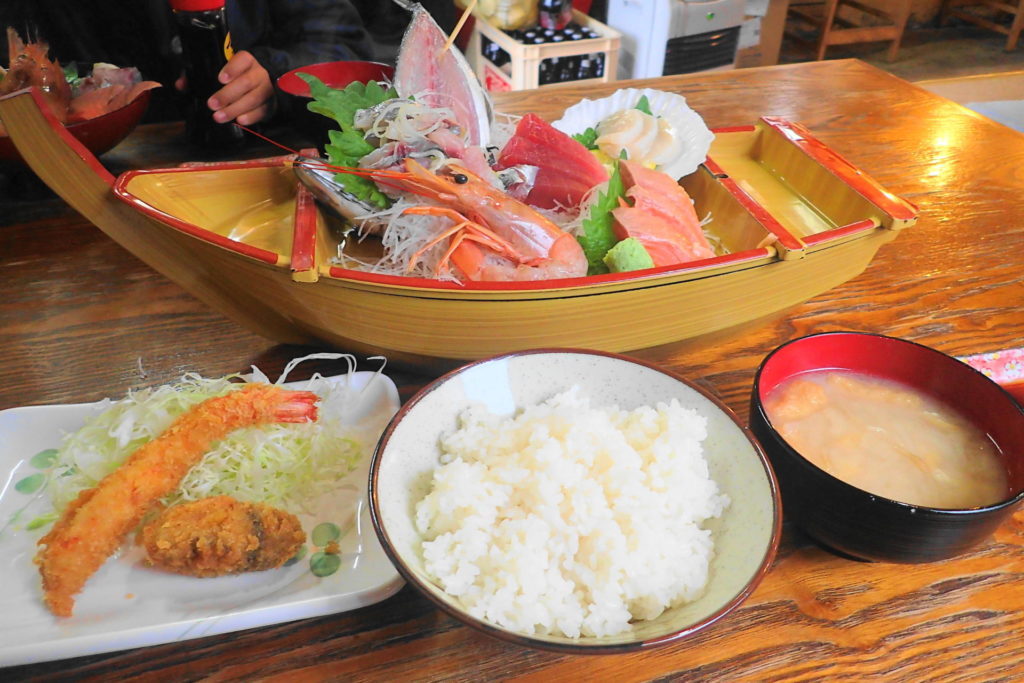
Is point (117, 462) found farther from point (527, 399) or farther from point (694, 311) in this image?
point (694, 311)

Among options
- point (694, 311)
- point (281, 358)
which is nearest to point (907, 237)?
point (694, 311)

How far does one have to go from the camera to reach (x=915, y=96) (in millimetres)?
2289

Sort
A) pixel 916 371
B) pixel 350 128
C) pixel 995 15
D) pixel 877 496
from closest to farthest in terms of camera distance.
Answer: pixel 877 496 → pixel 916 371 → pixel 350 128 → pixel 995 15

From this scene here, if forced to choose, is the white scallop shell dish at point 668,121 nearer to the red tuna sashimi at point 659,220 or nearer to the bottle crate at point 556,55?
the red tuna sashimi at point 659,220

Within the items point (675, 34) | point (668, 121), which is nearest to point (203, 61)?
point (668, 121)

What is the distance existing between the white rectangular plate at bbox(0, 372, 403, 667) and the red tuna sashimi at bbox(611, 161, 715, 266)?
0.63m

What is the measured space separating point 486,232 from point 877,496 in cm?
73

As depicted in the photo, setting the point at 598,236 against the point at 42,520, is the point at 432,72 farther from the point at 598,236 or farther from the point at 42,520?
the point at 42,520

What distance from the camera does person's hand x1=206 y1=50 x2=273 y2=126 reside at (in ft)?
6.01

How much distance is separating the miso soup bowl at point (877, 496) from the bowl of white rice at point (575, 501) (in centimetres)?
7

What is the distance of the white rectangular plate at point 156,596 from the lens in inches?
27.9

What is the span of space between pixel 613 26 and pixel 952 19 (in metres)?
4.30

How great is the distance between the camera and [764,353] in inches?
48.8

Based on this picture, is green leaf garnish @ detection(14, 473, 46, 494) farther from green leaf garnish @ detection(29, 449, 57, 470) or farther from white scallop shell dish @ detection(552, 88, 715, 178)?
white scallop shell dish @ detection(552, 88, 715, 178)
